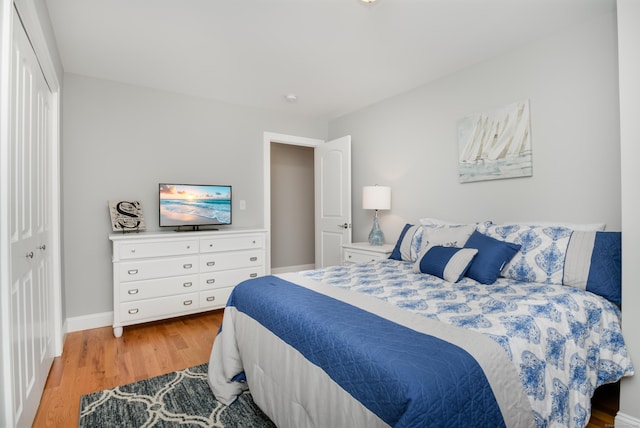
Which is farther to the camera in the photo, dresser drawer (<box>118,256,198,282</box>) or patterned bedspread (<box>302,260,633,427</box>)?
dresser drawer (<box>118,256,198,282</box>)

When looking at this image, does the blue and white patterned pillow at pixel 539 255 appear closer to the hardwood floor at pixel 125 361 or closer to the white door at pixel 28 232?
the hardwood floor at pixel 125 361

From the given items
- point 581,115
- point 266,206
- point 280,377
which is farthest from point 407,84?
point 280,377

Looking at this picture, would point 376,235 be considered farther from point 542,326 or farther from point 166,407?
point 166,407

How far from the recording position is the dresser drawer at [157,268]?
3090 millimetres

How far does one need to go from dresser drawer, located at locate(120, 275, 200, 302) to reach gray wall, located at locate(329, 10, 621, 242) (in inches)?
87.4

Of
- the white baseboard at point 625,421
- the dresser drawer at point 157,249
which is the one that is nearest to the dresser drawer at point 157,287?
the dresser drawer at point 157,249

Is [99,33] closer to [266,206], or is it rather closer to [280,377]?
[266,206]

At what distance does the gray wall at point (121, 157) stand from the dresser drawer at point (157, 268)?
16.9 inches

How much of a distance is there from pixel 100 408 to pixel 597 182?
3.39 metres

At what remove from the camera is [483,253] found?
2229mm

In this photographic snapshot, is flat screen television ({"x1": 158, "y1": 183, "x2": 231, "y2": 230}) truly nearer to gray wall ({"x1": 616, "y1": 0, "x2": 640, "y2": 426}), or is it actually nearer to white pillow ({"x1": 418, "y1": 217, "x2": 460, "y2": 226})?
white pillow ({"x1": 418, "y1": 217, "x2": 460, "y2": 226})

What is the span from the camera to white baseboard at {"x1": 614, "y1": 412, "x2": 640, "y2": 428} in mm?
1729

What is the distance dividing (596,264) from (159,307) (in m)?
3.43

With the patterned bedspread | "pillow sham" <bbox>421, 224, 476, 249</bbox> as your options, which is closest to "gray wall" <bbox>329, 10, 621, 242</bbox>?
"pillow sham" <bbox>421, 224, 476, 249</bbox>
